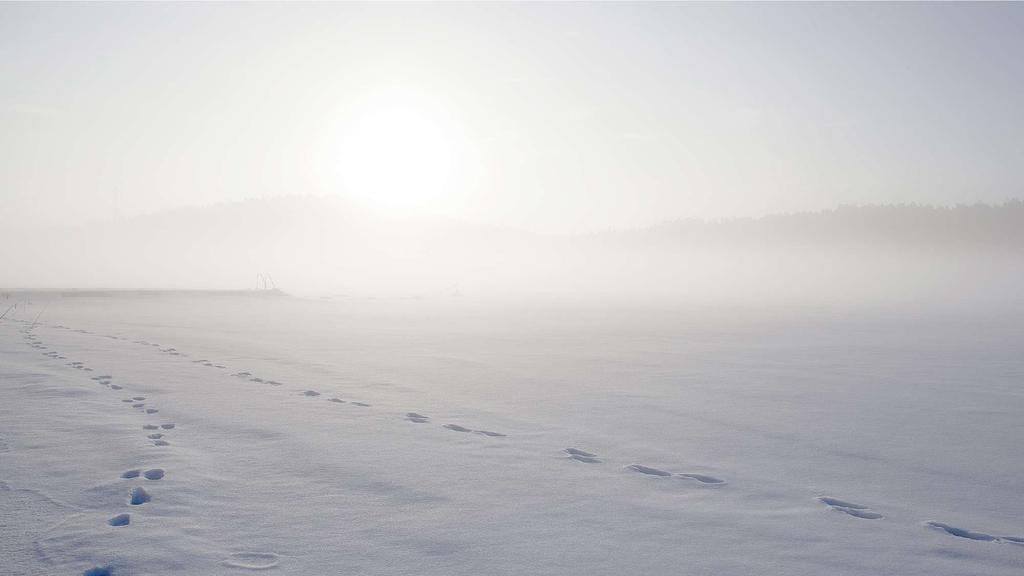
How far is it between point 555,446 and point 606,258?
127 m

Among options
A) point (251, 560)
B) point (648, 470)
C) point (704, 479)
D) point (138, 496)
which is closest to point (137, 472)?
point (138, 496)

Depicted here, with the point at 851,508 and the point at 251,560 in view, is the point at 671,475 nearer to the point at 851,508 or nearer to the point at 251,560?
the point at 851,508

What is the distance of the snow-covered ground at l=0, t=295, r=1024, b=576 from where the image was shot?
311 centimetres

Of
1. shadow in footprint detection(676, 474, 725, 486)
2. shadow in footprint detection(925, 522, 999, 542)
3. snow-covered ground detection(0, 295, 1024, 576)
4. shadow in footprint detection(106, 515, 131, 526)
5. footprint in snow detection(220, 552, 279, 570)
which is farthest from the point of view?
shadow in footprint detection(676, 474, 725, 486)

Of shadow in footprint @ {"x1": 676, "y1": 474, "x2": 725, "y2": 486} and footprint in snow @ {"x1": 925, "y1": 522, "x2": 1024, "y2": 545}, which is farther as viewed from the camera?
shadow in footprint @ {"x1": 676, "y1": 474, "x2": 725, "y2": 486}

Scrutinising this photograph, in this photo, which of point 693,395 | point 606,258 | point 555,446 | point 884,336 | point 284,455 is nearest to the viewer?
point 284,455

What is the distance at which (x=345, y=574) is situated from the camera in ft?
9.38

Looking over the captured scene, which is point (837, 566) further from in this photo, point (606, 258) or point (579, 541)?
point (606, 258)

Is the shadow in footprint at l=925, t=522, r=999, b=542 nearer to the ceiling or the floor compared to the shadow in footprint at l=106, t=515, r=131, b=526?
nearer to the ceiling

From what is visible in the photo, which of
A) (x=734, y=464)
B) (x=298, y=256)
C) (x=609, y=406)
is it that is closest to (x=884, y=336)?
(x=609, y=406)

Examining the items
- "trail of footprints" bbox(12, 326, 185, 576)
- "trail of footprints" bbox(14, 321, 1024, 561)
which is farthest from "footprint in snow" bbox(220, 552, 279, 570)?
"trail of footprints" bbox(12, 326, 185, 576)

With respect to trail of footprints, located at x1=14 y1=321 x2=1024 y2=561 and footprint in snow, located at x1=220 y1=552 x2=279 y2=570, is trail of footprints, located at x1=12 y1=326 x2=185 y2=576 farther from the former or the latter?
footprint in snow, located at x1=220 y1=552 x2=279 y2=570

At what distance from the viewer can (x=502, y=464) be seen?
15.0ft

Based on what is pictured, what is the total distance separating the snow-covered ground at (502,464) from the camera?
311cm
